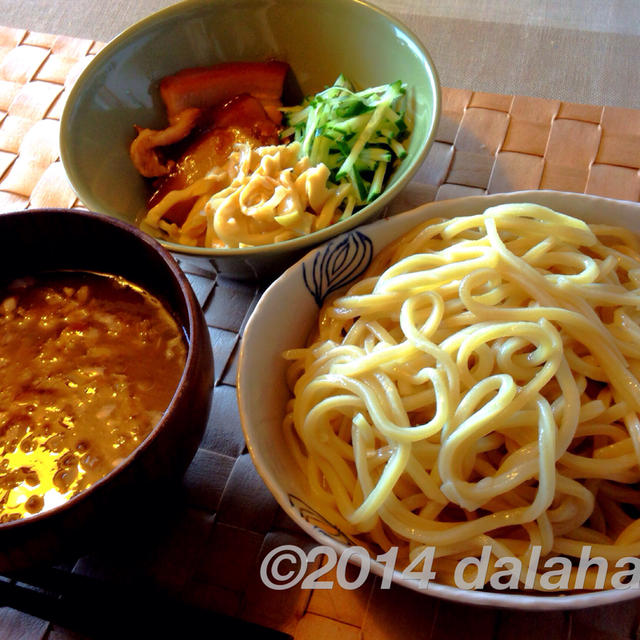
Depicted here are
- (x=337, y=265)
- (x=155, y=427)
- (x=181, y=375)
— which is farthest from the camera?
(x=337, y=265)

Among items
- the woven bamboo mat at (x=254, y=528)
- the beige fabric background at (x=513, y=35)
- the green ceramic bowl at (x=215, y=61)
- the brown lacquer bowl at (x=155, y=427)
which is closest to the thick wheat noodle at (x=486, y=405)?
the woven bamboo mat at (x=254, y=528)

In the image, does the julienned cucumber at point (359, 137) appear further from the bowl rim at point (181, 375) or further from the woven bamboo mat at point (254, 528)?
the bowl rim at point (181, 375)

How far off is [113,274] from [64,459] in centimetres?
40

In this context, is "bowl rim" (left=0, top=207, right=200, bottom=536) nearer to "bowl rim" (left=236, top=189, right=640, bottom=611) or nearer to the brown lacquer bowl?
the brown lacquer bowl

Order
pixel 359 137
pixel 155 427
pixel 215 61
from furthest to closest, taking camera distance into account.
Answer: pixel 215 61
pixel 359 137
pixel 155 427

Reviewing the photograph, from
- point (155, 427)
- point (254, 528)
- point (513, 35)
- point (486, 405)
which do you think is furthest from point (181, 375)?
point (513, 35)

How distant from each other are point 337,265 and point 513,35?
1.32m

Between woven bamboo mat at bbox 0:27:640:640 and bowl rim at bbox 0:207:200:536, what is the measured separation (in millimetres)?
221

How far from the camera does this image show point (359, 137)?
1.62 meters

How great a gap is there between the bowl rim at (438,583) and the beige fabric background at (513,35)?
80 cm

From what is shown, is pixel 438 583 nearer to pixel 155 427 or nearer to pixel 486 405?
pixel 486 405

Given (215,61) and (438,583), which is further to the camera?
(215,61)

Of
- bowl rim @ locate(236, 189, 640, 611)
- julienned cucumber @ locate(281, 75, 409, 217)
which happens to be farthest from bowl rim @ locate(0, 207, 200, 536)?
julienned cucumber @ locate(281, 75, 409, 217)

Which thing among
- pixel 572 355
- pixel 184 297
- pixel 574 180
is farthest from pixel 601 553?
pixel 574 180
